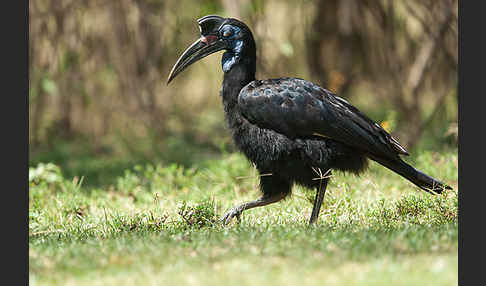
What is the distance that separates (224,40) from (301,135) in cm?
109

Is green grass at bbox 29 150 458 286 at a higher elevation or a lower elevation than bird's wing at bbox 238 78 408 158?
lower

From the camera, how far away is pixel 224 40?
5.48 metres

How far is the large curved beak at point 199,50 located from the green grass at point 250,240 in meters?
Result: 1.15

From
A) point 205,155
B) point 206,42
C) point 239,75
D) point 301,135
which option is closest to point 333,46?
point 205,155

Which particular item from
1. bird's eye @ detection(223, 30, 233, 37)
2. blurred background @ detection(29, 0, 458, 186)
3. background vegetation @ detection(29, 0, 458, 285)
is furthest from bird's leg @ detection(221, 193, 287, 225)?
blurred background @ detection(29, 0, 458, 186)

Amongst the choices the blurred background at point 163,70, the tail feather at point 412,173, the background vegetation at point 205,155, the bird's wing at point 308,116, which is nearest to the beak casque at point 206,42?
the bird's wing at point 308,116

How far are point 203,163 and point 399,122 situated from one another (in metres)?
3.60

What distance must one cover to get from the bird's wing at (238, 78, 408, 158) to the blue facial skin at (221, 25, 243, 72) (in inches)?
16.0

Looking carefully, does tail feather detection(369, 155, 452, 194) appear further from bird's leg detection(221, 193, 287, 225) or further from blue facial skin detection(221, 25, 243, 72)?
blue facial skin detection(221, 25, 243, 72)

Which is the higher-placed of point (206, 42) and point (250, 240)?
point (206, 42)

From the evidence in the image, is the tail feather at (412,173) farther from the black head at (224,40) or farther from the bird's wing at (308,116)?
the black head at (224,40)

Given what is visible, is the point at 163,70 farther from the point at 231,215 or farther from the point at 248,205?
the point at 231,215

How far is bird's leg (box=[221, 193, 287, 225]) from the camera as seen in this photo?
507 centimetres

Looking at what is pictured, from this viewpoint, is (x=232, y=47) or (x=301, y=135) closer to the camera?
(x=301, y=135)
